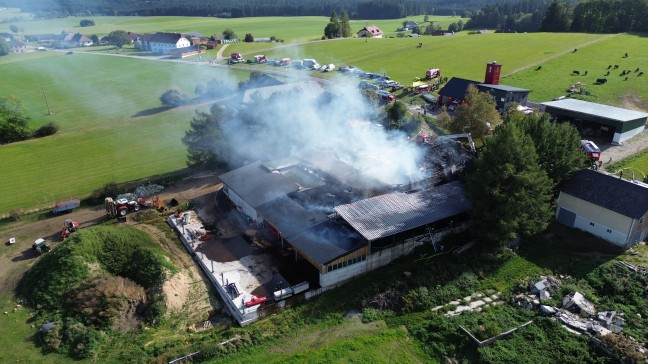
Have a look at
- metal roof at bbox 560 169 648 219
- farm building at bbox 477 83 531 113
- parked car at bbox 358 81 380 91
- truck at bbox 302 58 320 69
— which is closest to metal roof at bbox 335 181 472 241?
metal roof at bbox 560 169 648 219

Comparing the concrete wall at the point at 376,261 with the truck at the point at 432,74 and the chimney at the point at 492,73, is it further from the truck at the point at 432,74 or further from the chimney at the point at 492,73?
the truck at the point at 432,74

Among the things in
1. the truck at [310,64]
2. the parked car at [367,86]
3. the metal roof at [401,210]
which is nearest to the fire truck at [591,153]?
the metal roof at [401,210]

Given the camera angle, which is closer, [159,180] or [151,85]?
[159,180]

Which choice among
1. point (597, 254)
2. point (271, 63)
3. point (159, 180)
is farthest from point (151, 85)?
point (597, 254)

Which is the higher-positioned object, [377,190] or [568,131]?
[568,131]

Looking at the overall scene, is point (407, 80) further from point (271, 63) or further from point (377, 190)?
point (377, 190)

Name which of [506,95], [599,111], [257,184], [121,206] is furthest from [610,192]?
[121,206]

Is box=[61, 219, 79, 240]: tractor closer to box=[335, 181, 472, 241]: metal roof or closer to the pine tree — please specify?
box=[335, 181, 472, 241]: metal roof
